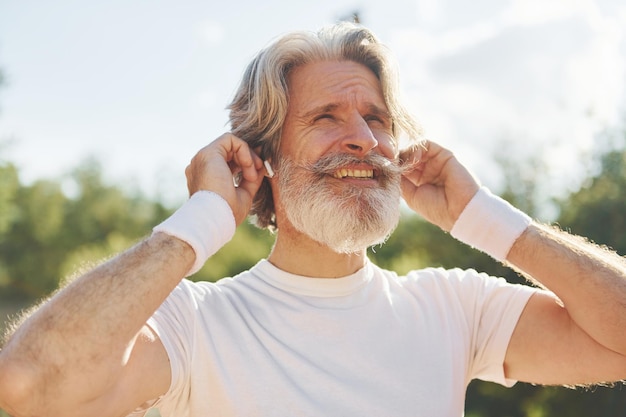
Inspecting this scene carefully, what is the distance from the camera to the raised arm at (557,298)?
7.43 ft

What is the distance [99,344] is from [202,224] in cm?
52

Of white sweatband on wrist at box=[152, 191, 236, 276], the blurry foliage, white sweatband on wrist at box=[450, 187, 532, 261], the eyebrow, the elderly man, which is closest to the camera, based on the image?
the elderly man

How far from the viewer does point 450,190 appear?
→ 270cm

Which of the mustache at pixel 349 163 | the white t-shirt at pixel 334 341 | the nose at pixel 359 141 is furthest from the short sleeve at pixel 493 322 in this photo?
the nose at pixel 359 141

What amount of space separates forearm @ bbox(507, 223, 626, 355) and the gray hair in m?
0.77

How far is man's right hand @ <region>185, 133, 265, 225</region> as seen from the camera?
232 cm

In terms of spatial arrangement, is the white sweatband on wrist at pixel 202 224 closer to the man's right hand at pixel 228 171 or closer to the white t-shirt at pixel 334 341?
the man's right hand at pixel 228 171

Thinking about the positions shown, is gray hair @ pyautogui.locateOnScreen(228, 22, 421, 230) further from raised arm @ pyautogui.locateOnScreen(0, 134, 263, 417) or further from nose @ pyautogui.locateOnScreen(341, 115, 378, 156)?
raised arm @ pyautogui.locateOnScreen(0, 134, 263, 417)

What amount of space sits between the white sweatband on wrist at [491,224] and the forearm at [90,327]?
3.89 feet

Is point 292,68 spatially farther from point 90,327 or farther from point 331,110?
point 90,327

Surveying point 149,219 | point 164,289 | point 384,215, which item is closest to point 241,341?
point 164,289

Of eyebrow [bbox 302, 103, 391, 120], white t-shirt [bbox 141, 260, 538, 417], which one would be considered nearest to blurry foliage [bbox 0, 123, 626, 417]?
white t-shirt [bbox 141, 260, 538, 417]

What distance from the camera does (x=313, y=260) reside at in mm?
2580

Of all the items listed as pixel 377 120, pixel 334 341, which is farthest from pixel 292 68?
pixel 334 341
